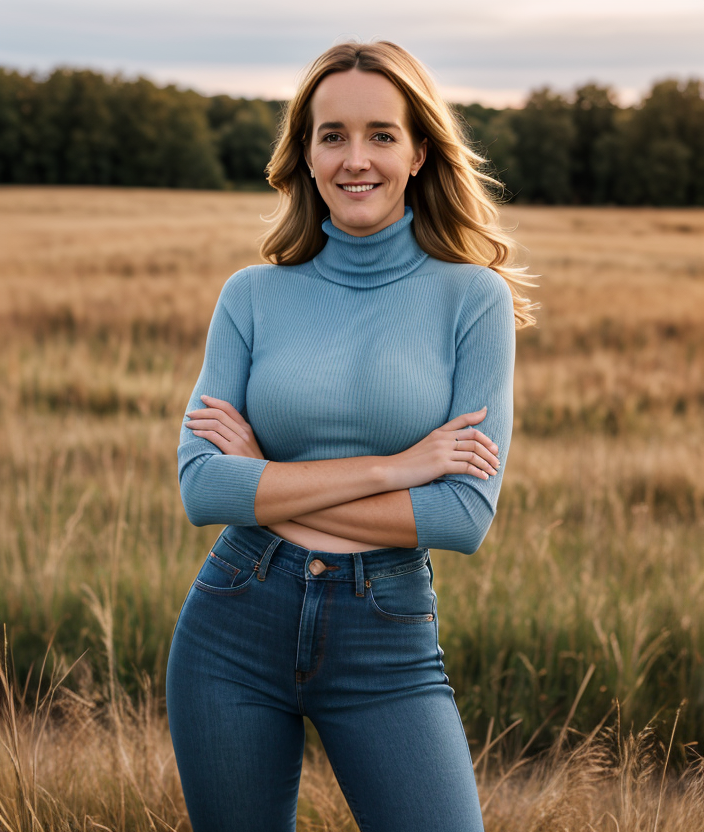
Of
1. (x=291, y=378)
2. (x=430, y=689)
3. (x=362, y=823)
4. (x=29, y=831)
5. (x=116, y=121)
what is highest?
(x=116, y=121)

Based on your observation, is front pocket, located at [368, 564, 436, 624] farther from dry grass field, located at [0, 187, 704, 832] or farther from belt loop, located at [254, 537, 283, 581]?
dry grass field, located at [0, 187, 704, 832]

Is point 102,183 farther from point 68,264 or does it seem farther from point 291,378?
point 291,378

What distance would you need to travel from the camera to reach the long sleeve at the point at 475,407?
5.66ft

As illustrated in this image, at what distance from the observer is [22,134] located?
44.6m

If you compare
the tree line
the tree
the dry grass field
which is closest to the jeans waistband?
the dry grass field

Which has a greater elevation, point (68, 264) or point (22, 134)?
point (22, 134)

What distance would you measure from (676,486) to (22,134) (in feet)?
153

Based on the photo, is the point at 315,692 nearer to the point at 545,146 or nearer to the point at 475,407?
the point at 475,407

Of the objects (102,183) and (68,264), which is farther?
(102,183)

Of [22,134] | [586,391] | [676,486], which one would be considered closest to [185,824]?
[676,486]

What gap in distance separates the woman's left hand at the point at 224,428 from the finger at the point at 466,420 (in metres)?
0.45

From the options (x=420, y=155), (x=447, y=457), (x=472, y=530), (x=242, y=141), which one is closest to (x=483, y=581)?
(x=472, y=530)

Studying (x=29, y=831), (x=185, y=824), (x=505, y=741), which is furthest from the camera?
(x=505, y=741)

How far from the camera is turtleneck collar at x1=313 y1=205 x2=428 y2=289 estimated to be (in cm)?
191
